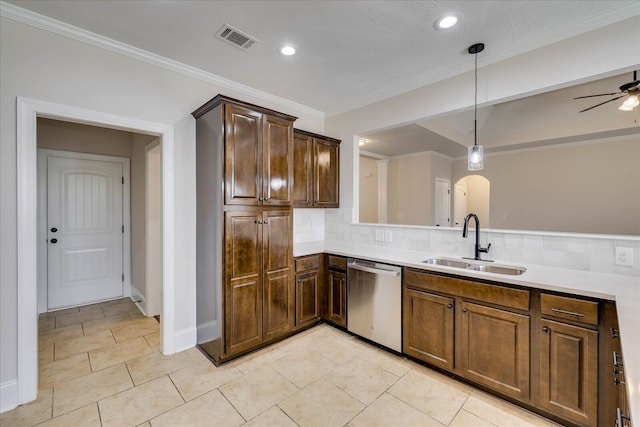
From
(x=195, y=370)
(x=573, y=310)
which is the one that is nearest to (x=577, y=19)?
(x=573, y=310)

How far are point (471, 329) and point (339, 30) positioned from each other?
2.57m

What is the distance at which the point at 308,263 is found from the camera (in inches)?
125

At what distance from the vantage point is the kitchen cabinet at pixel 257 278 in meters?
2.51

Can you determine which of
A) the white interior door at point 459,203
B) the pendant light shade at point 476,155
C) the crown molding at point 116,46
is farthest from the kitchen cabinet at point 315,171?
the white interior door at point 459,203

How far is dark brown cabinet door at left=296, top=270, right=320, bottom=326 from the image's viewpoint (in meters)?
3.11

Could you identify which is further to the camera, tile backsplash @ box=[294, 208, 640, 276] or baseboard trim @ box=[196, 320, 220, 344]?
baseboard trim @ box=[196, 320, 220, 344]

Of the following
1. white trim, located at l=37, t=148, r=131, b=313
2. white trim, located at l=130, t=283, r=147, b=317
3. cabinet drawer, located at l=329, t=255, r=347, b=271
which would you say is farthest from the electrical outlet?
white trim, located at l=37, t=148, r=131, b=313

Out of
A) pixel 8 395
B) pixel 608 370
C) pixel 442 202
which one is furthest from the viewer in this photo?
pixel 442 202

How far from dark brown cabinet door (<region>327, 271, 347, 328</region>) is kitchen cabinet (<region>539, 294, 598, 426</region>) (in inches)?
68.5

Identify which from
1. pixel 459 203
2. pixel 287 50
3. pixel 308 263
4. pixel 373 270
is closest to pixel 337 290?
pixel 308 263

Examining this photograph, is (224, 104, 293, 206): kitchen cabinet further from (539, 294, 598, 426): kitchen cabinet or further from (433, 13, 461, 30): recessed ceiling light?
(539, 294, 598, 426): kitchen cabinet

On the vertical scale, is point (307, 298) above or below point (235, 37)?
below

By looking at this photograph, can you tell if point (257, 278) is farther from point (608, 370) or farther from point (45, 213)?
point (45, 213)

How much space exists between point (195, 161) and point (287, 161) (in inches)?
36.8
